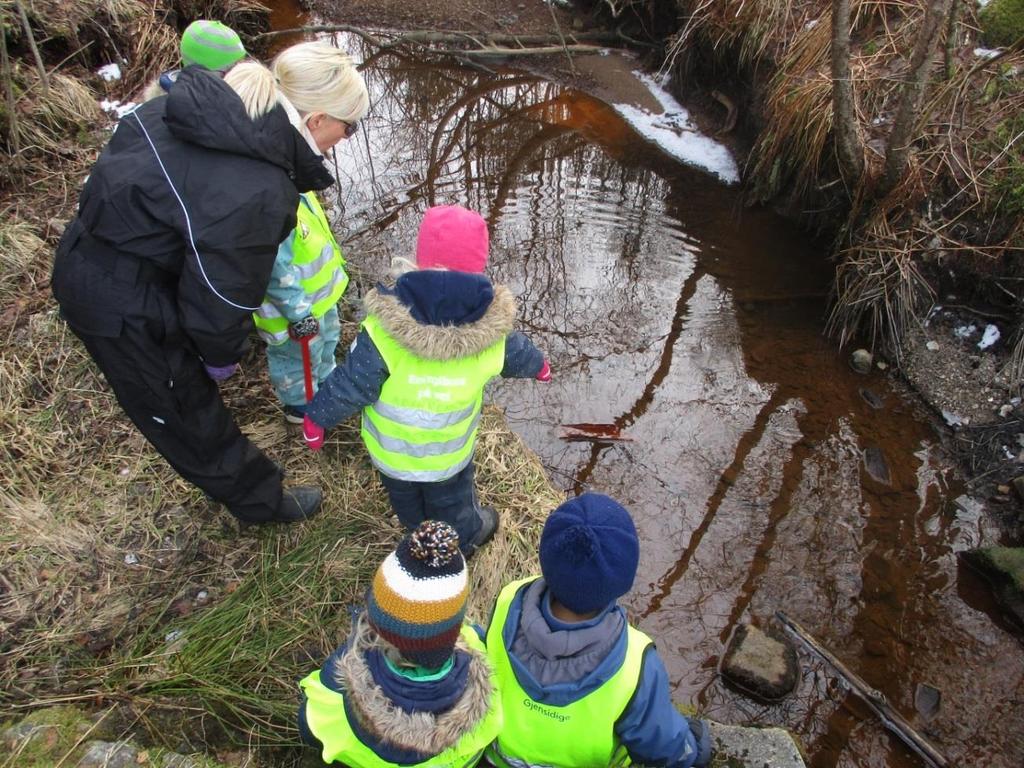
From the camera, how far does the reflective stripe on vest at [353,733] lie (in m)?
1.66

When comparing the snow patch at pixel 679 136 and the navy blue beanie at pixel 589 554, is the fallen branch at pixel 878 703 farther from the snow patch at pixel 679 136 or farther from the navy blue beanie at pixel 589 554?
the snow patch at pixel 679 136

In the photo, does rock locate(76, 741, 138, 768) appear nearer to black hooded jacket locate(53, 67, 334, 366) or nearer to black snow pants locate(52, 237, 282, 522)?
black snow pants locate(52, 237, 282, 522)

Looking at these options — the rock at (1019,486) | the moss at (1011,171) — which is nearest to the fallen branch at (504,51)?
the moss at (1011,171)

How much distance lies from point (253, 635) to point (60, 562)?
0.86 m

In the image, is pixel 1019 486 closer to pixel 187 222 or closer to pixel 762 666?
pixel 762 666

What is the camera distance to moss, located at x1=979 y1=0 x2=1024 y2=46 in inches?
196

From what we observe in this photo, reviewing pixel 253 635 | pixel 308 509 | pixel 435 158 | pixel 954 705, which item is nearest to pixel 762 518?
pixel 954 705

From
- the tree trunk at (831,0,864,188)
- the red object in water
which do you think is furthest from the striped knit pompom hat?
the tree trunk at (831,0,864,188)

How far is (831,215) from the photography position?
548 centimetres

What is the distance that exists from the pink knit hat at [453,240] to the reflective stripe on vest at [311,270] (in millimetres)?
728

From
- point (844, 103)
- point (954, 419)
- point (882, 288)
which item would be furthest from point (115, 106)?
point (954, 419)

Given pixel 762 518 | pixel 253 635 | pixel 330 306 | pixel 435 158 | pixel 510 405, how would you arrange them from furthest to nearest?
pixel 435 158 < pixel 510 405 < pixel 762 518 < pixel 330 306 < pixel 253 635

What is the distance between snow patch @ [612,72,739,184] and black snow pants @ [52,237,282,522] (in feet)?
17.7

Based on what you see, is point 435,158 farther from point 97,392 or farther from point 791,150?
point 97,392
